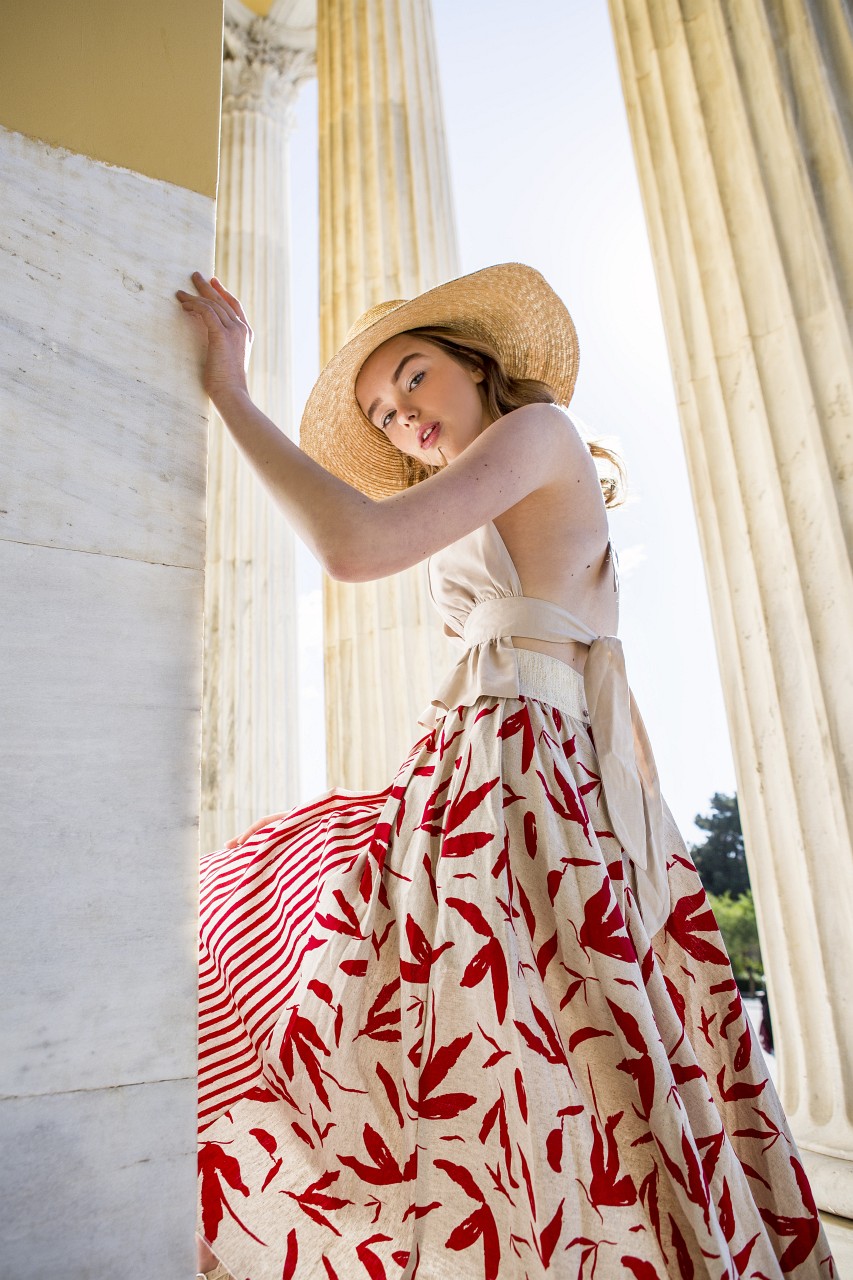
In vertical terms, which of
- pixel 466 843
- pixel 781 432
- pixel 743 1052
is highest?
pixel 781 432

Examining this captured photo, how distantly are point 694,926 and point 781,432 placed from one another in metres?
3.74

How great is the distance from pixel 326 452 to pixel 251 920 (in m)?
1.99

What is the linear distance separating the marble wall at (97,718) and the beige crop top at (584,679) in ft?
3.28

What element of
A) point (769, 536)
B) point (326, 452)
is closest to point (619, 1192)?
point (326, 452)

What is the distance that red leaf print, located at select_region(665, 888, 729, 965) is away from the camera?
2.47 meters

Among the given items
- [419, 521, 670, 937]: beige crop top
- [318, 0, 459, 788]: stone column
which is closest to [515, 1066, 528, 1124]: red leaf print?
[419, 521, 670, 937]: beige crop top

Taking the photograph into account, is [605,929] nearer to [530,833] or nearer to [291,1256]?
[530,833]

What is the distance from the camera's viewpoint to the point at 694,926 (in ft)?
8.20

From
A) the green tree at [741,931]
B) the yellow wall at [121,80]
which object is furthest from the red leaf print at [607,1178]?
the green tree at [741,931]

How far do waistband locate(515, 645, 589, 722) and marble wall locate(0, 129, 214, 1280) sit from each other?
105 centimetres

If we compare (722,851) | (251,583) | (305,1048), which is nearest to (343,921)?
(305,1048)

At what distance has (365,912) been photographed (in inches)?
86.3

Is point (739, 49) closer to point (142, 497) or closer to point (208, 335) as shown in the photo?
point (208, 335)

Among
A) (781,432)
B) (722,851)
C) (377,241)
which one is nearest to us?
(781,432)
